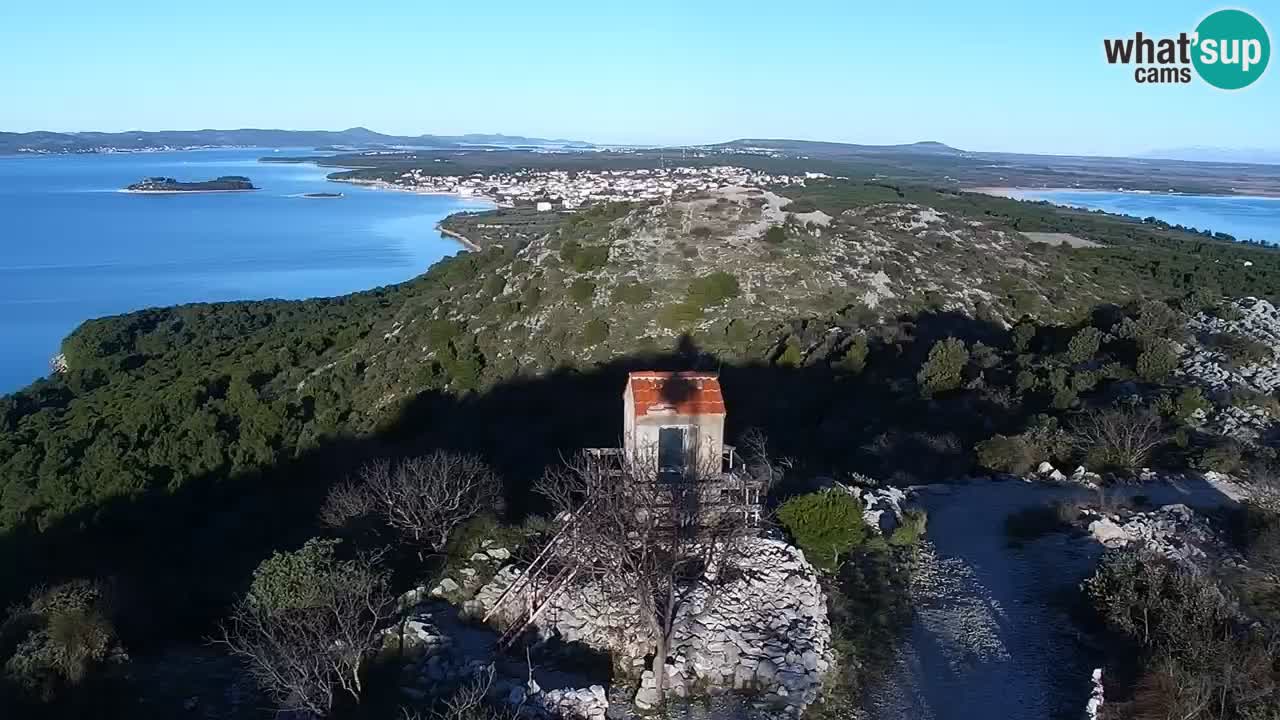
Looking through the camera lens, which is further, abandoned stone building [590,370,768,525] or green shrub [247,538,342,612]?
abandoned stone building [590,370,768,525]

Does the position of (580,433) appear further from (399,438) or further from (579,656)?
(579,656)

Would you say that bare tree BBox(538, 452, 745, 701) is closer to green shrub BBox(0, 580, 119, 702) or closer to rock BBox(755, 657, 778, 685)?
rock BBox(755, 657, 778, 685)

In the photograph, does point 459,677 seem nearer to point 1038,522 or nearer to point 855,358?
point 1038,522

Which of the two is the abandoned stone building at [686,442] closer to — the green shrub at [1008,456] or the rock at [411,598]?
the rock at [411,598]

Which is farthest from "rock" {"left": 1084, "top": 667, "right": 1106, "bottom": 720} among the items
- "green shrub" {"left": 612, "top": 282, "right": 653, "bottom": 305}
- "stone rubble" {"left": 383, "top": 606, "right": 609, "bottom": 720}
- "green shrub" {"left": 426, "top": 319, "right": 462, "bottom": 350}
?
"green shrub" {"left": 426, "top": 319, "right": 462, "bottom": 350}

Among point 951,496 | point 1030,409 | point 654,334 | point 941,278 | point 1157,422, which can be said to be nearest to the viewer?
point 951,496

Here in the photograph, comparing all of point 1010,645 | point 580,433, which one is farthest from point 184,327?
point 1010,645
